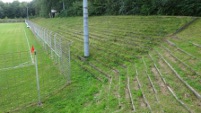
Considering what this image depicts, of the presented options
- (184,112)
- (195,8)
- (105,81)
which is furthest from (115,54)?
(195,8)

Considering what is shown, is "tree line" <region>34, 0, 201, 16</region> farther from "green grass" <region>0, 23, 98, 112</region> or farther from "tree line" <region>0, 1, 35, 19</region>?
"tree line" <region>0, 1, 35, 19</region>

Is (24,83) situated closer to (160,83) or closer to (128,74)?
(128,74)

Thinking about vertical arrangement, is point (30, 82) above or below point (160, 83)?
below

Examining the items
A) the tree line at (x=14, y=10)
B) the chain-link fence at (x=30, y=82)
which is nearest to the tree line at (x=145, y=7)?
the chain-link fence at (x=30, y=82)

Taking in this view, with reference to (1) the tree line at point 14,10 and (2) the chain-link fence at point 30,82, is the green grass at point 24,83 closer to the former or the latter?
(2) the chain-link fence at point 30,82

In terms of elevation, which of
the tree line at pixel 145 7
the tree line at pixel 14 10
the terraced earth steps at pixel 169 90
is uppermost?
the tree line at pixel 14 10

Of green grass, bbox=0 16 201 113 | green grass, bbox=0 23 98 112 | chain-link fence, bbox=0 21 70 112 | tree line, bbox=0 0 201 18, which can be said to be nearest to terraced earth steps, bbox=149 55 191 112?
green grass, bbox=0 16 201 113

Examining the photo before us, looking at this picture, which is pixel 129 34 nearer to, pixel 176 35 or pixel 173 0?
pixel 176 35

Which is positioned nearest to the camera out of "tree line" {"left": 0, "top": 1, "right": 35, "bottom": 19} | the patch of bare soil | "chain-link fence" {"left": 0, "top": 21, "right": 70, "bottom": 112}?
the patch of bare soil

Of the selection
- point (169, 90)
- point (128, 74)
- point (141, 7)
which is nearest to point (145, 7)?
point (141, 7)

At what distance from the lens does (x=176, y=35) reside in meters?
10.7

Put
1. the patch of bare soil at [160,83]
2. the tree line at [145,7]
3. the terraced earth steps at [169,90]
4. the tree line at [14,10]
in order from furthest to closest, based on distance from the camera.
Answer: the tree line at [14,10]
the tree line at [145,7]
the patch of bare soil at [160,83]
the terraced earth steps at [169,90]

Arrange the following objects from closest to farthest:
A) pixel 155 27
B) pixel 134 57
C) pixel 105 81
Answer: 1. pixel 105 81
2. pixel 134 57
3. pixel 155 27

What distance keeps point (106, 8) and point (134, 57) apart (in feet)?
59.2
